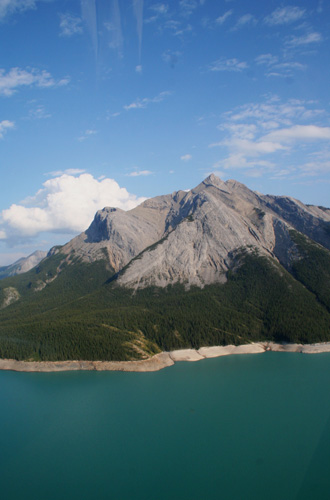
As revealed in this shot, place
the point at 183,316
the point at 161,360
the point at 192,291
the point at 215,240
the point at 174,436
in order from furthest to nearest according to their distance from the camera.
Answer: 1. the point at 215,240
2. the point at 192,291
3. the point at 183,316
4. the point at 161,360
5. the point at 174,436

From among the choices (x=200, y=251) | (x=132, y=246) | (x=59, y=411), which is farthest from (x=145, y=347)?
(x=132, y=246)

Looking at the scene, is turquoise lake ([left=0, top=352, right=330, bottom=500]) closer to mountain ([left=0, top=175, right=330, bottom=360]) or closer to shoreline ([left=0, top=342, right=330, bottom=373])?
shoreline ([left=0, top=342, right=330, bottom=373])

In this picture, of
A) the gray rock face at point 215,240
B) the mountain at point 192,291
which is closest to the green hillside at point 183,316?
the mountain at point 192,291

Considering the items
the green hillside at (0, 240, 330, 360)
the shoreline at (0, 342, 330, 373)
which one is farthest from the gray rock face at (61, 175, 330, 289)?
the shoreline at (0, 342, 330, 373)

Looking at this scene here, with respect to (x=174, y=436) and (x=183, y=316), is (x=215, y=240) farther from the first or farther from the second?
(x=174, y=436)

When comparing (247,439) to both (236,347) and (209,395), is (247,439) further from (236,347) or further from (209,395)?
(236,347)

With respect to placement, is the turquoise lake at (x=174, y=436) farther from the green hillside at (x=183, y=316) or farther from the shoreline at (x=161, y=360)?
the green hillside at (x=183, y=316)

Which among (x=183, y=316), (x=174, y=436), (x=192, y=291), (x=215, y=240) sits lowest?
(x=174, y=436)

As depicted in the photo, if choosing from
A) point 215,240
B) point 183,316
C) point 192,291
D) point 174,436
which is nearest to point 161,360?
point 183,316
